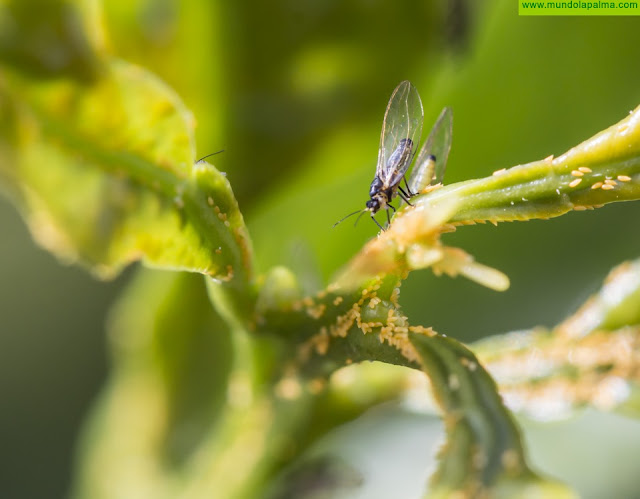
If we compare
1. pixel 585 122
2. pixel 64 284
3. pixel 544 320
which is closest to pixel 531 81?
pixel 585 122

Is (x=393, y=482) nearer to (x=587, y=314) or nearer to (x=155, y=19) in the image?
(x=587, y=314)

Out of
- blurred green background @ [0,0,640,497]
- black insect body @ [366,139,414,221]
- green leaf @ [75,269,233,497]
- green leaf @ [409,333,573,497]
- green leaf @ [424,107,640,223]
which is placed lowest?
green leaf @ [409,333,573,497]

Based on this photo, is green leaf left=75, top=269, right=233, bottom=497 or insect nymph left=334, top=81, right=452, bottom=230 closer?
insect nymph left=334, top=81, right=452, bottom=230

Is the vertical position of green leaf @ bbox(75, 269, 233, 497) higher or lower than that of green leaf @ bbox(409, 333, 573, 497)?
higher

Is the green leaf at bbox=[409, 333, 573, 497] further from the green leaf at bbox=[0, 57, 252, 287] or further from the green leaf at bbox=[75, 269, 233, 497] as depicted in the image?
the green leaf at bbox=[75, 269, 233, 497]

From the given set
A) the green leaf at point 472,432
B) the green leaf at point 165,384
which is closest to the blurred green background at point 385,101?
the green leaf at point 165,384

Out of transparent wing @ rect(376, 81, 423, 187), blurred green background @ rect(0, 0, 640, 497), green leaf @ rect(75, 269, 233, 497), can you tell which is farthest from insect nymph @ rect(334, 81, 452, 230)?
green leaf @ rect(75, 269, 233, 497)
